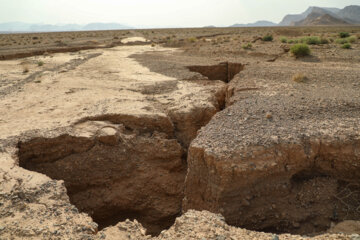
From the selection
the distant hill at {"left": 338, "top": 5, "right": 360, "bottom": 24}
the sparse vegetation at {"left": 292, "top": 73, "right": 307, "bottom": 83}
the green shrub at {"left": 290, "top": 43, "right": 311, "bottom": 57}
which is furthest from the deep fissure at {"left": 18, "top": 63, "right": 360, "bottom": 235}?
the distant hill at {"left": 338, "top": 5, "right": 360, "bottom": 24}

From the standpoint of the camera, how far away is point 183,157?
23.5ft

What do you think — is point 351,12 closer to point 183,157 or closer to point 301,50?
point 301,50

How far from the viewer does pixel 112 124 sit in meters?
6.50

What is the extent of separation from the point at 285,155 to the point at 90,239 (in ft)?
9.97

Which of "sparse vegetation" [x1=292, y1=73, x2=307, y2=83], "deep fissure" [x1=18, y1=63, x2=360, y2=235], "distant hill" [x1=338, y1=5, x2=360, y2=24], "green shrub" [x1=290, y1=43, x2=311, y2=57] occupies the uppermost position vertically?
"distant hill" [x1=338, y1=5, x2=360, y2=24]

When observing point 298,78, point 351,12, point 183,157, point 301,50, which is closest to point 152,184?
point 183,157

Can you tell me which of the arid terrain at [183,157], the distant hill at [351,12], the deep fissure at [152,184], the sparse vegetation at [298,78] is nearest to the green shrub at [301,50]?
the arid terrain at [183,157]

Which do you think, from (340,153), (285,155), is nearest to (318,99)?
(340,153)

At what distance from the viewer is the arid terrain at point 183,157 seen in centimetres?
380

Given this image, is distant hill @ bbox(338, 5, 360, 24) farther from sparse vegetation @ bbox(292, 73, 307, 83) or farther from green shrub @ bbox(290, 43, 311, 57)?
sparse vegetation @ bbox(292, 73, 307, 83)

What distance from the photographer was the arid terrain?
3.80m

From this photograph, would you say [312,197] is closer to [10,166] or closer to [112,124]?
[112,124]

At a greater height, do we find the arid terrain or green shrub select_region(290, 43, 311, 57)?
green shrub select_region(290, 43, 311, 57)

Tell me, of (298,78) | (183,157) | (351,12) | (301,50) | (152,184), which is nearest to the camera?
(152,184)
